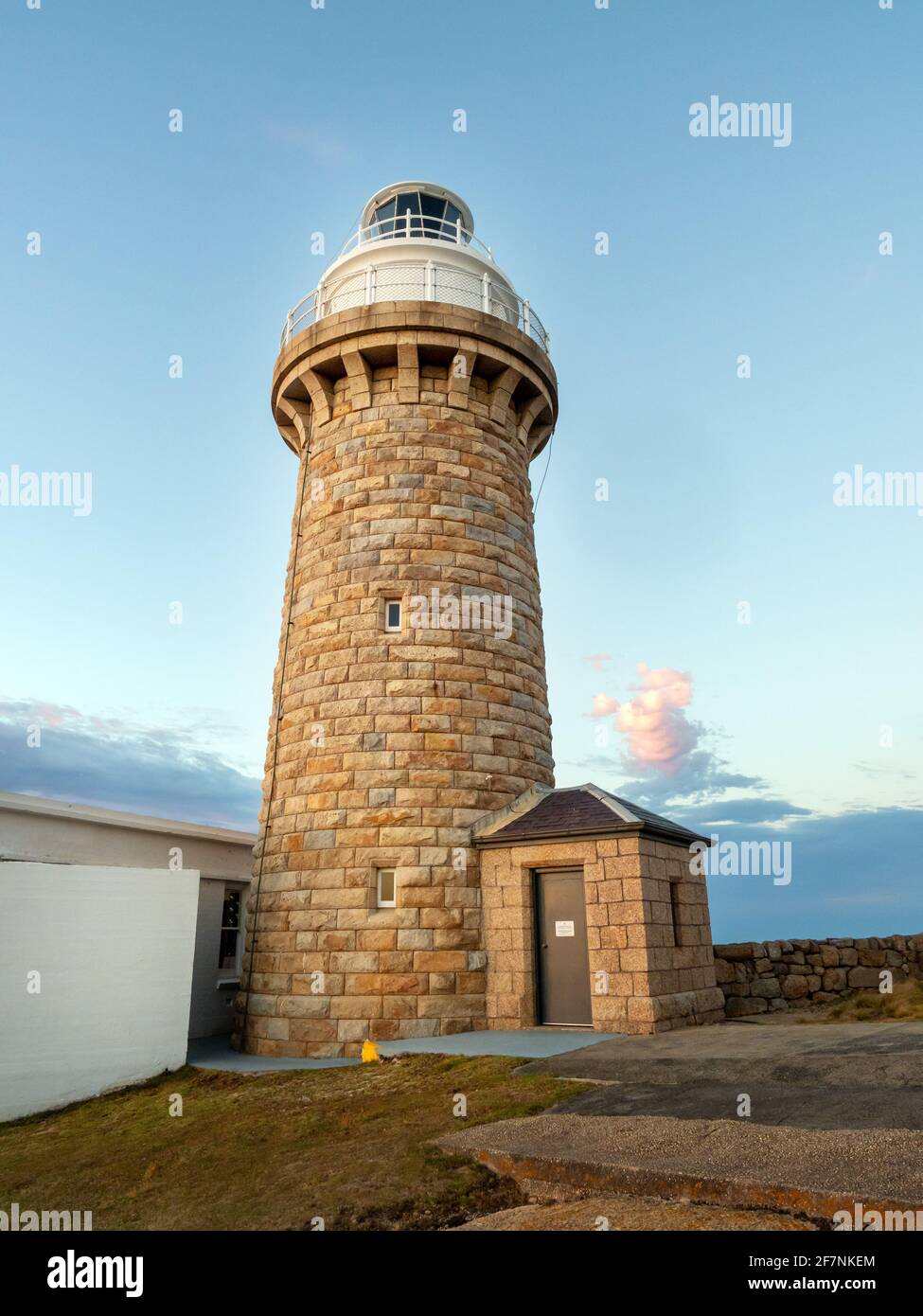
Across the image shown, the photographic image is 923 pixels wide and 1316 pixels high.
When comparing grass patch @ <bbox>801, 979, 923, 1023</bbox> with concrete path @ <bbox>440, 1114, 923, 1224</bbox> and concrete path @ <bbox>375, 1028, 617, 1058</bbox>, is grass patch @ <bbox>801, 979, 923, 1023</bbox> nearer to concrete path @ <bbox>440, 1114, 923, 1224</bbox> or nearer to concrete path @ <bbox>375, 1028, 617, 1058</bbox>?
concrete path @ <bbox>375, 1028, 617, 1058</bbox>

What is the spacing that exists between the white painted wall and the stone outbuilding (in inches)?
165

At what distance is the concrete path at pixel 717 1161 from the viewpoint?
4.23m

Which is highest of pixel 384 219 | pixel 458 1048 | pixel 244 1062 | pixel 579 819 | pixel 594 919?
pixel 384 219

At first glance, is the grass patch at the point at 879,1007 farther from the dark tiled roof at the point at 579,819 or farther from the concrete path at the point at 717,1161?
the concrete path at the point at 717,1161

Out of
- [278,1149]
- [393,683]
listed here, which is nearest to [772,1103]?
[278,1149]

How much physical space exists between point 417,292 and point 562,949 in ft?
36.1

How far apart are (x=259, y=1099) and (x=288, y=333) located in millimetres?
12411

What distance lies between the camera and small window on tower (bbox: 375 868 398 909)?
1227 cm

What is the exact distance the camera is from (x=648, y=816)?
12422mm

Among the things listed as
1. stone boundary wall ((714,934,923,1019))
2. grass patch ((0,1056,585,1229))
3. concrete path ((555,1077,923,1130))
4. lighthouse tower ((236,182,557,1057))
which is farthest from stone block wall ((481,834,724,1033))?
concrete path ((555,1077,923,1130))

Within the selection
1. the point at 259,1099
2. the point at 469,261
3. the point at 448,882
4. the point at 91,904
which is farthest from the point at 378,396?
the point at 259,1099

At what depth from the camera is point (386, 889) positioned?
1239 cm

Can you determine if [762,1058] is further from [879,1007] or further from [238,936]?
[238,936]
